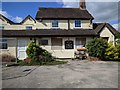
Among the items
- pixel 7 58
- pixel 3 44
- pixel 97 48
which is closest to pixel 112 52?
pixel 97 48

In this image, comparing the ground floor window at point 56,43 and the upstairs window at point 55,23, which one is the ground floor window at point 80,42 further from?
the upstairs window at point 55,23

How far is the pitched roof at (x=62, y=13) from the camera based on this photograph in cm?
2725

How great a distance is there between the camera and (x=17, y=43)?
24109 millimetres

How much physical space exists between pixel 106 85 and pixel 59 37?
1573 cm

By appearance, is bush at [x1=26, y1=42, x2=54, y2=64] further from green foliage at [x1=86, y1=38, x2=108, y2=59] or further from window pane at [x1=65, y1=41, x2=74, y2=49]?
green foliage at [x1=86, y1=38, x2=108, y2=59]

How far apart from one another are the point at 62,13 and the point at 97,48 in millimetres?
9893

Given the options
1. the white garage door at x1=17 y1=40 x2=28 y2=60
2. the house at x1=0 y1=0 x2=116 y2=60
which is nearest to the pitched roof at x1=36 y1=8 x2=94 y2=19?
the house at x1=0 y1=0 x2=116 y2=60

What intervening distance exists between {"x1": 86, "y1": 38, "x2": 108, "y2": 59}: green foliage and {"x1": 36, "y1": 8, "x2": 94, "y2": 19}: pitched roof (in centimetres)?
674

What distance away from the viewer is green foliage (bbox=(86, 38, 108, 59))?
21.3 meters

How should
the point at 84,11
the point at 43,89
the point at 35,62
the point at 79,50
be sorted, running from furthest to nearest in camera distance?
1. the point at 84,11
2. the point at 79,50
3. the point at 35,62
4. the point at 43,89

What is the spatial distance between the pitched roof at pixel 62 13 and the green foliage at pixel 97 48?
6744 millimetres

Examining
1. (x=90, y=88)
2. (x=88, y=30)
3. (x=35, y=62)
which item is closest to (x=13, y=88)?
(x=90, y=88)

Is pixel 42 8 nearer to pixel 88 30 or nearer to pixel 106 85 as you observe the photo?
pixel 88 30

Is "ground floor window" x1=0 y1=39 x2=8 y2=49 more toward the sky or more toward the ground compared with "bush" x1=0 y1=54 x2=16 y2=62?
more toward the sky
